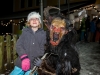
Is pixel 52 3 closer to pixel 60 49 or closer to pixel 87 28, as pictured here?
pixel 87 28

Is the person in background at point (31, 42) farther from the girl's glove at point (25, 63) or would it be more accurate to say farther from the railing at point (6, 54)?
the railing at point (6, 54)

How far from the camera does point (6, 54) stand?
21.9ft

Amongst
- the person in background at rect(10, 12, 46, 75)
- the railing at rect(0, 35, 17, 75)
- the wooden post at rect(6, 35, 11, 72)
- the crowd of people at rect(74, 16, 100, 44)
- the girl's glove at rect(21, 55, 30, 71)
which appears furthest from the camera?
the crowd of people at rect(74, 16, 100, 44)

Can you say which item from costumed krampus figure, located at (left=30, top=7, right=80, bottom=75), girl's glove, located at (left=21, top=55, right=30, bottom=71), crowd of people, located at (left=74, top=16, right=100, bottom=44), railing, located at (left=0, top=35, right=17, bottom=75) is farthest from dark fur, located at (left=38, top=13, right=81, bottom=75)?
crowd of people, located at (left=74, top=16, right=100, bottom=44)

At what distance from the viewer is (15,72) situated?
3.05 metres

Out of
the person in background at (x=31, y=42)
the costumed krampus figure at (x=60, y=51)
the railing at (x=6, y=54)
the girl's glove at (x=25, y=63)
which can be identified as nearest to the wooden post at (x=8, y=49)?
the railing at (x=6, y=54)

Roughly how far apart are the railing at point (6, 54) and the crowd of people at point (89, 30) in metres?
8.19

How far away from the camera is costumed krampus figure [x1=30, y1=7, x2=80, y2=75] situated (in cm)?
231

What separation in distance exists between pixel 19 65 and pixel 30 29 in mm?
537

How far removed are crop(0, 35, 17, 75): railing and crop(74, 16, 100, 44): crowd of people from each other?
819 centimetres

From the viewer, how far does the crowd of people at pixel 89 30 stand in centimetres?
1450

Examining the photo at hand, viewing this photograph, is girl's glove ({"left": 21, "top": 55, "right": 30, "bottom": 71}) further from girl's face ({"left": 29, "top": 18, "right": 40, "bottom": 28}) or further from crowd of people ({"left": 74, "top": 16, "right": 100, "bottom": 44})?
crowd of people ({"left": 74, "top": 16, "right": 100, "bottom": 44})

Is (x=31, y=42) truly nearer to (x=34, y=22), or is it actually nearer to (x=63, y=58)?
(x=34, y=22)

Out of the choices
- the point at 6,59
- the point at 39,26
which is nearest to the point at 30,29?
the point at 39,26
